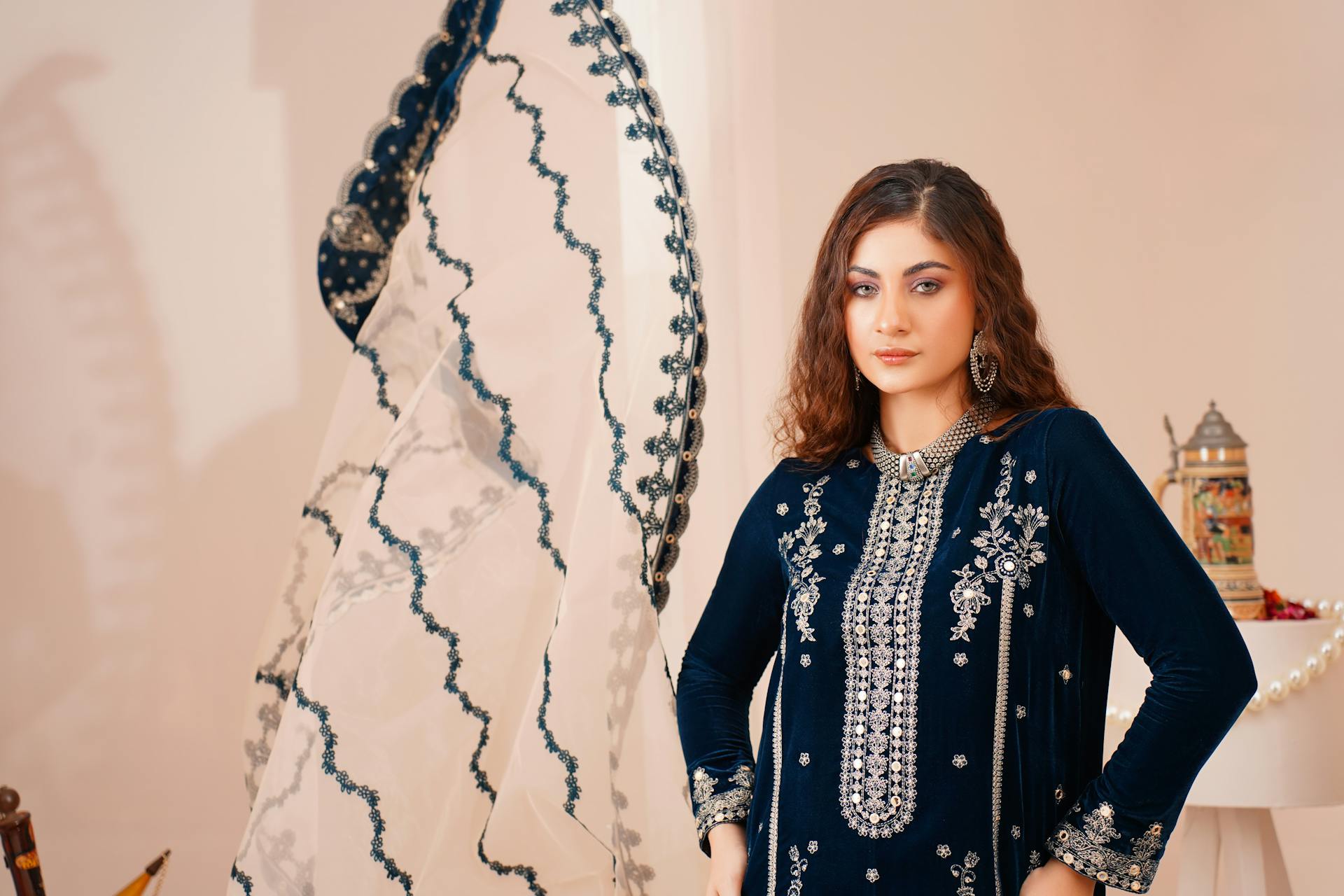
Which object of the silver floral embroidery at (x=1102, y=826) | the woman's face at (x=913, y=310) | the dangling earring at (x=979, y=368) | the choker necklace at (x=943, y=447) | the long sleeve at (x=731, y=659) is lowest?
the silver floral embroidery at (x=1102, y=826)

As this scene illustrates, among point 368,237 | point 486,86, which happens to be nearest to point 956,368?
point 486,86

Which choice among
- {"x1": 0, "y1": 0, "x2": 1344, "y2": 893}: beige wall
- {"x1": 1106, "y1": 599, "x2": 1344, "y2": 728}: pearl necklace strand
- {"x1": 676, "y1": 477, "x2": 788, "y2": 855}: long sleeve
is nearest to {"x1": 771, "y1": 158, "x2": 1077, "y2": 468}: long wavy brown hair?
{"x1": 676, "y1": 477, "x2": 788, "y2": 855}: long sleeve

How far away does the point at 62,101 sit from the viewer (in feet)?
6.52

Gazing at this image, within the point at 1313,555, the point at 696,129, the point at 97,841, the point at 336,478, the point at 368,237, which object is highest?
the point at 696,129

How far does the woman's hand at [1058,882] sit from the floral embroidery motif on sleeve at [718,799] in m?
0.29

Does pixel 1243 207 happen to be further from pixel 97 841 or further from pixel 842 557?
pixel 97 841

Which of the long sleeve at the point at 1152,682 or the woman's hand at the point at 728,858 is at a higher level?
the long sleeve at the point at 1152,682

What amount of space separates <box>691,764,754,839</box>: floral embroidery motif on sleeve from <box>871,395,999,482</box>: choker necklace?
340 mm

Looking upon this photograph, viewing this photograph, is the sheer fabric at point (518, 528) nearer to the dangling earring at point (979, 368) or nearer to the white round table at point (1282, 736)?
the dangling earring at point (979, 368)

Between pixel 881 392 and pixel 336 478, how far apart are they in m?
0.70

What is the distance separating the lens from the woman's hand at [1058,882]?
3.22 feet

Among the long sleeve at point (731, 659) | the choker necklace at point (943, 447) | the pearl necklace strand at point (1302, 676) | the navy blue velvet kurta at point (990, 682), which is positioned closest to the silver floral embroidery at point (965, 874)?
the navy blue velvet kurta at point (990, 682)

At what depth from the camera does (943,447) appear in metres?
1.13

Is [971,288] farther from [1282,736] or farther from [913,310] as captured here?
[1282,736]
